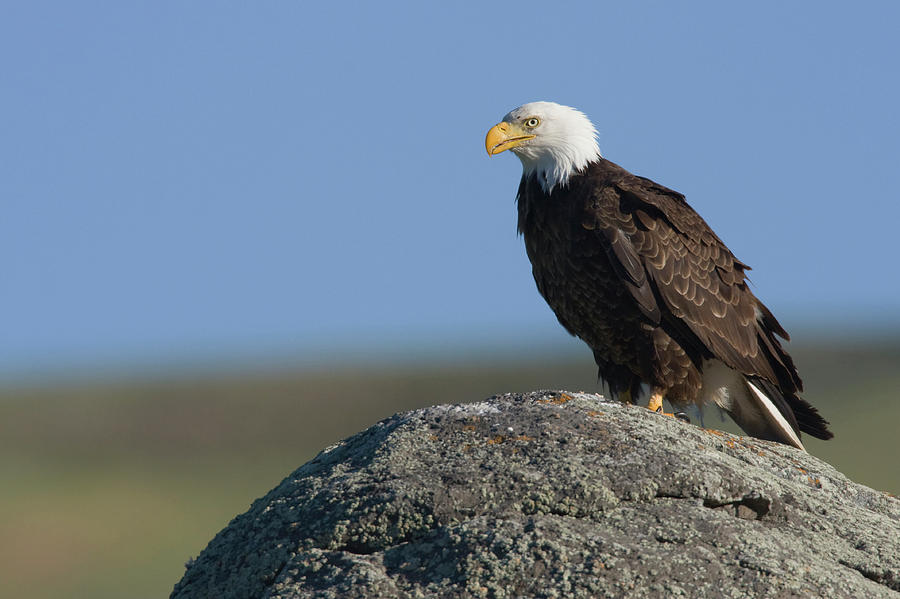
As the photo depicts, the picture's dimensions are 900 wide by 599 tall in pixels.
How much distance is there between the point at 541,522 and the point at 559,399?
1.15m

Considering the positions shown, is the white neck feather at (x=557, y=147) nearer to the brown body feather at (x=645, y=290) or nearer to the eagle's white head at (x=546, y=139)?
the eagle's white head at (x=546, y=139)

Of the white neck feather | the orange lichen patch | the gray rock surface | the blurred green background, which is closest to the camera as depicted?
the gray rock surface

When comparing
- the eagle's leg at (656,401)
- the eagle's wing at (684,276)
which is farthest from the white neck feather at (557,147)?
the eagle's leg at (656,401)

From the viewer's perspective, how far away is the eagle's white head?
831 centimetres

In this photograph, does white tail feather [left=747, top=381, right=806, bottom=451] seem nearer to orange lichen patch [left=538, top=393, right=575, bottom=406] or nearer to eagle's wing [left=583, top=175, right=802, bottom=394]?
eagle's wing [left=583, top=175, right=802, bottom=394]

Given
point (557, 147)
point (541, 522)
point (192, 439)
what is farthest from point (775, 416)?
point (192, 439)

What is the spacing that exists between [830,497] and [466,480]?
176 cm

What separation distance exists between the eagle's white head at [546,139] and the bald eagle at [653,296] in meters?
0.02

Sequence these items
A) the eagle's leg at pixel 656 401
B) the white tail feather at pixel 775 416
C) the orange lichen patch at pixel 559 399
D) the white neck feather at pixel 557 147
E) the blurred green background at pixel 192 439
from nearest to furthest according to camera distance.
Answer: the orange lichen patch at pixel 559 399, the eagle's leg at pixel 656 401, the white tail feather at pixel 775 416, the white neck feather at pixel 557 147, the blurred green background at pixel 192 439

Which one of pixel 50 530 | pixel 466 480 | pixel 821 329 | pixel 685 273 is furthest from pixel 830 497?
pixel 821 329

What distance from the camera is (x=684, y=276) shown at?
25.7 ft

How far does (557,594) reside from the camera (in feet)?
12.8

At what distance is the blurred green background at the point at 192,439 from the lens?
2531 cm

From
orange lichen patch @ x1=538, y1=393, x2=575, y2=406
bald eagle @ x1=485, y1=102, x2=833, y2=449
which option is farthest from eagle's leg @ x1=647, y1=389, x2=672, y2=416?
orange lichen patch @ x1=538, y1=393, x2=575, y2=406
